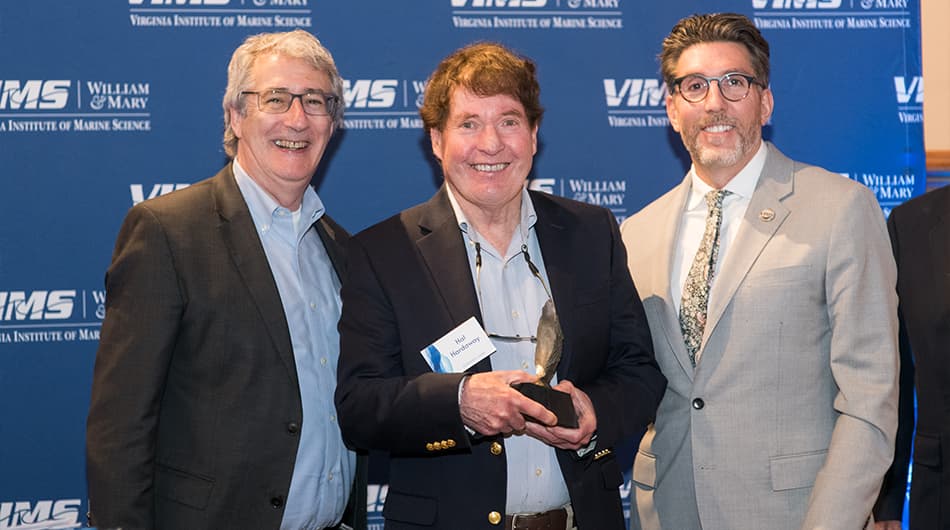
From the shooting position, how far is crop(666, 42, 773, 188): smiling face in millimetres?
2803

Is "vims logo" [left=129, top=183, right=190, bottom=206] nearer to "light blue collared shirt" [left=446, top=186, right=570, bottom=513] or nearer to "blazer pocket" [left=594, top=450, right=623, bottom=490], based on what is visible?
"light blue collared shirt" [left=446, top=186, right=570, bottom=513]

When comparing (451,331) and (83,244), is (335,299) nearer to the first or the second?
(451,331)

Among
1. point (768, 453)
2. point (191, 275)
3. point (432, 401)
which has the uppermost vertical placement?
point (191, 275)

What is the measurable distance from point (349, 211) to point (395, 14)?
2.95ft

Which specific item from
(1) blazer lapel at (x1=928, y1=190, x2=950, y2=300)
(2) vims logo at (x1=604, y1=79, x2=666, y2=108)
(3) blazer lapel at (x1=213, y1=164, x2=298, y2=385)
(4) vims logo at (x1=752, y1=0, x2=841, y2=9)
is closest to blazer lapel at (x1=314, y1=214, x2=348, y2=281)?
(3) blazer lapel at (x1=213, y1=164, x2=298, y2=385)

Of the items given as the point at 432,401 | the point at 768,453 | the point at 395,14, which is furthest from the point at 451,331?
the point at 395,14

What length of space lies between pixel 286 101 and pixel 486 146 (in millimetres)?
698

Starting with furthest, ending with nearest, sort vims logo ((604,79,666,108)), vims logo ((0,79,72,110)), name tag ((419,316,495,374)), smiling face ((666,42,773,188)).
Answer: vims logo ((604,79,666,108)) → vims logo ((0,79,72,110)) → smiling face ((666,42,773,188)) → name tag ((419,316,495,374))

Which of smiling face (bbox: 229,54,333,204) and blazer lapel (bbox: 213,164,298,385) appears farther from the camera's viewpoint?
smiling face (bbox: 229,54,333,204)

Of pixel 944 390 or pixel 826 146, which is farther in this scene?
pixel 826 146

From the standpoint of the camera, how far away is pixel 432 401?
2373mm

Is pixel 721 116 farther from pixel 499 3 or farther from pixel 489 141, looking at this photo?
pixel 499 3

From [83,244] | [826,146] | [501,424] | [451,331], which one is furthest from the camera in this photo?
[826,146]

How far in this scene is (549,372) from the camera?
2363 millimetres
